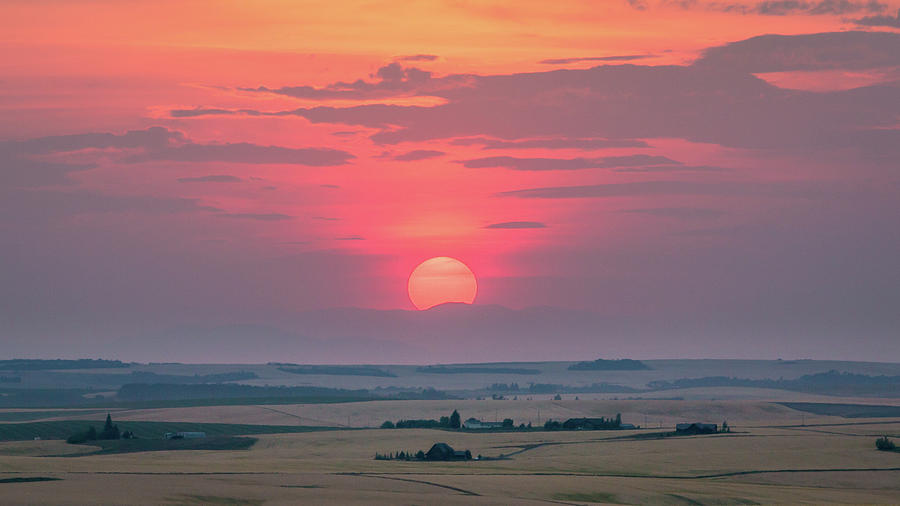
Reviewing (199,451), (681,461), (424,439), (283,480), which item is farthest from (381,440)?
(283,480)

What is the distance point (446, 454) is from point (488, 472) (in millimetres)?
22472

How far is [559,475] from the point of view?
361 feet

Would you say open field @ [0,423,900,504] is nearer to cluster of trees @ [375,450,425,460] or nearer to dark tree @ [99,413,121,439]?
cluster of trees @ [375,450,425,460]

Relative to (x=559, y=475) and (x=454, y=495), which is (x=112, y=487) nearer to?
(x=454, y=495)

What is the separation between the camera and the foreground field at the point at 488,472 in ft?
289

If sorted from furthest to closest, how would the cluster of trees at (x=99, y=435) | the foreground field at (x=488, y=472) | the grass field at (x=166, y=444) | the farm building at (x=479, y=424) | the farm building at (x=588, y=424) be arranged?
the farm building at (x=479, y=424) → the farm building at (x=588, y=424) → the cluster of trees at (x=99, y=435) → the grass field at (x=166, y=444) → the foreground field at (x=488, y=472)

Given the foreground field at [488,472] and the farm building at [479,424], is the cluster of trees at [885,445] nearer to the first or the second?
the foreground field at [488,472]

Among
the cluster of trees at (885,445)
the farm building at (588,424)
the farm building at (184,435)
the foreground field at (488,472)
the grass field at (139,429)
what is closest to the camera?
the foreground field at (488,472)

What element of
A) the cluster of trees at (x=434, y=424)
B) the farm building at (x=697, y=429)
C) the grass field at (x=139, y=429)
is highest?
the cluster of trees at (x=434, y=424)

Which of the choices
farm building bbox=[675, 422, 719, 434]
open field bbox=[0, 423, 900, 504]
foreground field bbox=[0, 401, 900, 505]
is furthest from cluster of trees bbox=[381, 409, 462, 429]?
farm building bbox=[675, 422, 719, 434]

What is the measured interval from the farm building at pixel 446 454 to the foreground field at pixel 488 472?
4554 millimetres

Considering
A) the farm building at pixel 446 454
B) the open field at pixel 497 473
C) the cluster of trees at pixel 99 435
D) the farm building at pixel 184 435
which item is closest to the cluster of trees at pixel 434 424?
the open field at pixel 497 473

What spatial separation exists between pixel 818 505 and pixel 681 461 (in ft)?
116

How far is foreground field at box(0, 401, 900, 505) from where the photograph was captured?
8812cm
